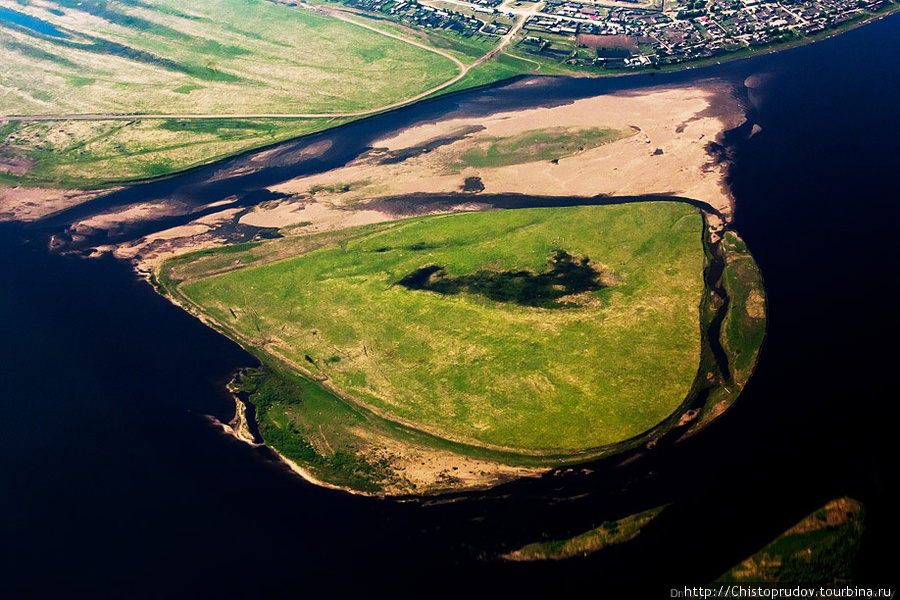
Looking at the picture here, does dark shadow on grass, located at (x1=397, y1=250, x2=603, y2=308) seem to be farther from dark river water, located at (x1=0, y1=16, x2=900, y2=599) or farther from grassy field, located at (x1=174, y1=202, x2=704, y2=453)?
dark river water, located at (x1=0, y1=16, x2=900, y2=599)

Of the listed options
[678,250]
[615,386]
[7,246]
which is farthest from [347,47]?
[615,386]

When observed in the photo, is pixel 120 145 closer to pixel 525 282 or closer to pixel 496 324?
pixel 525 282

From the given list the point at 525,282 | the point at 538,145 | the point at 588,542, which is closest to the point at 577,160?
the point at 538,145

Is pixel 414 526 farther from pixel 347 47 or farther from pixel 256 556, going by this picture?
pixel 347 47

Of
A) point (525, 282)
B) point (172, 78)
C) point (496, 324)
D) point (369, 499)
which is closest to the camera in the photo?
point (369, 499)

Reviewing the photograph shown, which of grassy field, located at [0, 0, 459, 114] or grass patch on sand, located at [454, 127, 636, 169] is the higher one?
grassy field, located at [0, 0, 459, 114]

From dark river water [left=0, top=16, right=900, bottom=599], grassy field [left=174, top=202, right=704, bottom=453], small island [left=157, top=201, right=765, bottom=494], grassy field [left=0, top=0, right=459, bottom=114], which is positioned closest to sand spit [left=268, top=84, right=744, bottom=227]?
small island [left=157, top=201, right=765, bottom=494]
